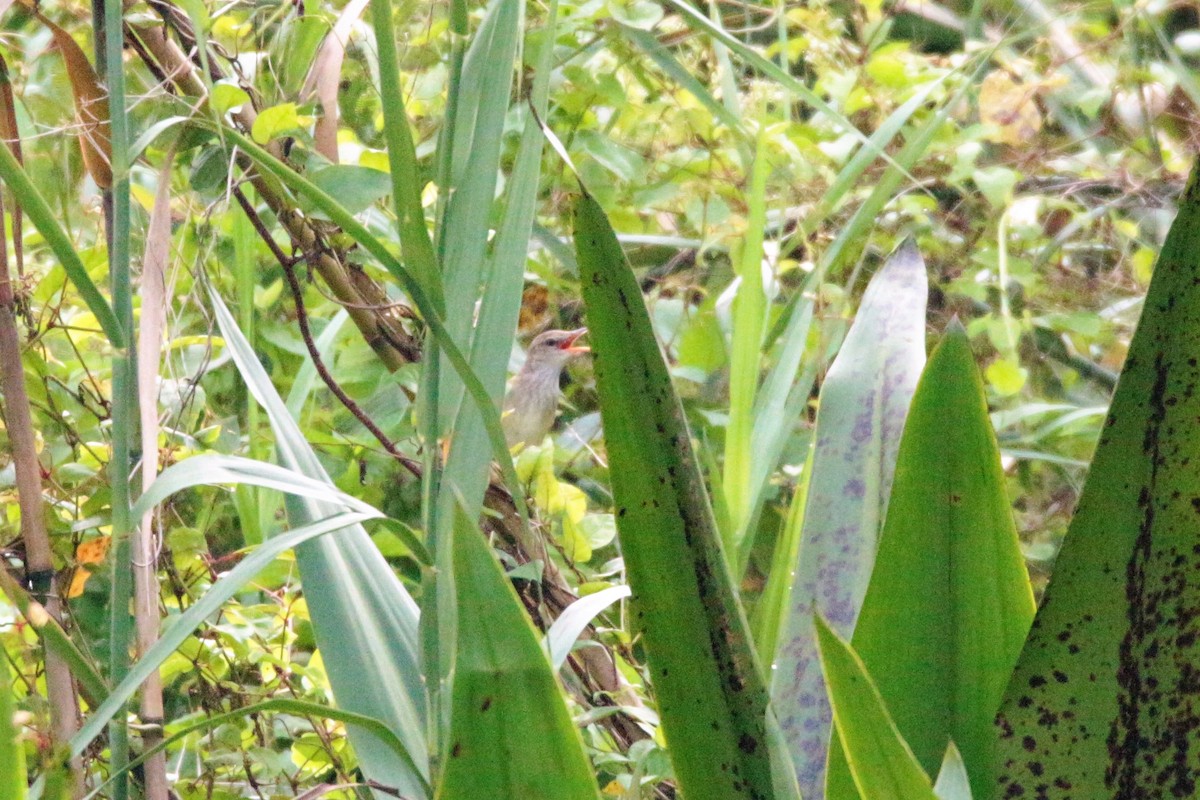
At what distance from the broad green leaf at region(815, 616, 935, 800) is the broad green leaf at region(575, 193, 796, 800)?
100 millimetres

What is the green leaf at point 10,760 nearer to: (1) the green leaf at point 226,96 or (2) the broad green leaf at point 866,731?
(2) the broad green leaf at point 866,731

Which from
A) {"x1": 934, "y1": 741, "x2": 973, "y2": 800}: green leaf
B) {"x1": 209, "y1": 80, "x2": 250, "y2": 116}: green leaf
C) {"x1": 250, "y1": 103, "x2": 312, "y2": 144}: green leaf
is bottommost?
{"x1": 934, "y1": 741, "x2": 973, "y2": 800}: green leaf

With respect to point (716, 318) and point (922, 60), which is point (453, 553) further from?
point (922, 60)

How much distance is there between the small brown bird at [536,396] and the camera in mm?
2219

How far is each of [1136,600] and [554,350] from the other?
1.73 meters

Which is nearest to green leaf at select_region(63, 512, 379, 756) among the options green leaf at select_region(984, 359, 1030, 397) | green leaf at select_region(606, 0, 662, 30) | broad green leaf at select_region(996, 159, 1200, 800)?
broad green leaf at select_region(996, 159, 1200, 800)

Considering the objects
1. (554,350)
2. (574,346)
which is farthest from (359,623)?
(574,346)

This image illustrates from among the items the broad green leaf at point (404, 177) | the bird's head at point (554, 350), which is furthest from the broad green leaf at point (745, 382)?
the bird's head at point (554, 350)

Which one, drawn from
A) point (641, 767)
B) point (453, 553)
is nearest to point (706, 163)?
point (641, 767)

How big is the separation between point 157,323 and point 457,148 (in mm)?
237

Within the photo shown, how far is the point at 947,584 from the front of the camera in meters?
0.70

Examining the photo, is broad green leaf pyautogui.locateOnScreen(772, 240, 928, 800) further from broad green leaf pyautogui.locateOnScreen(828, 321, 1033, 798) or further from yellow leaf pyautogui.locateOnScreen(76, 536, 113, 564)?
yellow leaf pyautogui.locateOnScreen(76, 536, 113, 564)

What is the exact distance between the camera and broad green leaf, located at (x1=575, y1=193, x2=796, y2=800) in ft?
2.21

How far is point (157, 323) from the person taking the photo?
83 centimetres
